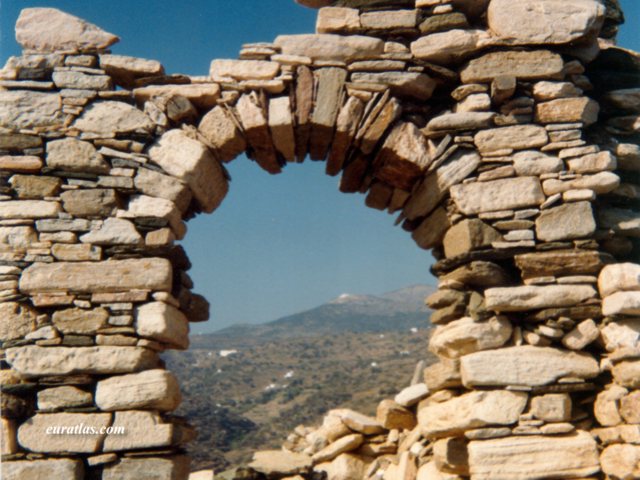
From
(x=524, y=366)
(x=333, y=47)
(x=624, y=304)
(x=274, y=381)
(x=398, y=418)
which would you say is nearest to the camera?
(x=624, y=304)

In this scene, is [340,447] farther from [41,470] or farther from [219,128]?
[219,128]

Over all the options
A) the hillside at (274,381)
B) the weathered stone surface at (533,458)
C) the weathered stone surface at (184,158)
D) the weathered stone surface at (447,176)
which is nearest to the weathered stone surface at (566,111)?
the weathered stone surface at (447,176)

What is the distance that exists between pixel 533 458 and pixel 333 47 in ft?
11.2

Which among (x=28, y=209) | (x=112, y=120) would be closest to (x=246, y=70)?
(x=112, y=120)

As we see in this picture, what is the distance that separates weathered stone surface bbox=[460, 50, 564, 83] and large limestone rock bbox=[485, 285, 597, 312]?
5.59 ft

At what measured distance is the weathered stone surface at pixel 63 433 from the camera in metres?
4.01

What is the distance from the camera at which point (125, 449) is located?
4.04m

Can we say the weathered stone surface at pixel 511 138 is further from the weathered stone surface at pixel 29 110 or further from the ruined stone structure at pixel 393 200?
the weathered stone surface at pixel 29 110

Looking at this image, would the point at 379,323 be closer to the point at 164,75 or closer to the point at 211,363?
the point at 211,363

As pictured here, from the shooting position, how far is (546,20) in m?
4.80

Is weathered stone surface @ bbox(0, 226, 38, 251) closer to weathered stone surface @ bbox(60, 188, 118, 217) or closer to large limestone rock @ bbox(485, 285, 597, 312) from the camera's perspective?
weathered stone surface @ bbox(60, 188, 118, 217)

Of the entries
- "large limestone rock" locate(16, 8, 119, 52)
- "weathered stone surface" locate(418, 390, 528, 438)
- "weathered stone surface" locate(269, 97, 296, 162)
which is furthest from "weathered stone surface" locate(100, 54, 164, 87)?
"weathered stone surface" locate(418, 390, 528, 438)

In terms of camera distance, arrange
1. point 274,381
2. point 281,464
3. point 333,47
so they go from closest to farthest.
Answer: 1. point 333,47
2. point 281,464
3. point 274,381

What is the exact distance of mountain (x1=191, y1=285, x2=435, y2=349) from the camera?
122ft
